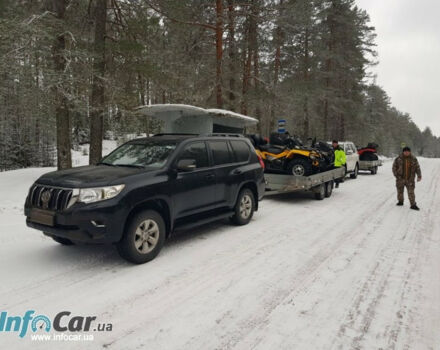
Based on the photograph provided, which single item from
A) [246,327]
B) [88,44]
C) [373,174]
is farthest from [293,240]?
[373,174]

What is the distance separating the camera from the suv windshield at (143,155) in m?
5.04

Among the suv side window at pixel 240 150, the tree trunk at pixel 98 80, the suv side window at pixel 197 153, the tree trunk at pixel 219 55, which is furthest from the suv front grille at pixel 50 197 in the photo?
the tree trunk at pixel 219 55

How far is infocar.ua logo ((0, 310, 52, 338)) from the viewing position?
114 inches

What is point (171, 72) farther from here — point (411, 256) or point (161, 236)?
point (411, 256)

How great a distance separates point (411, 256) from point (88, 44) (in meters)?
10.7

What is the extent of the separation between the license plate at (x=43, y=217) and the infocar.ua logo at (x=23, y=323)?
119 cm

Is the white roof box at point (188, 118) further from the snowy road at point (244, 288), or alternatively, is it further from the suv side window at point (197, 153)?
the snowy road at point (244, 288)

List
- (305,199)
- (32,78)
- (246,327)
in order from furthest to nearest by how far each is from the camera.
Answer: (305,199), (32,78), (246,327)

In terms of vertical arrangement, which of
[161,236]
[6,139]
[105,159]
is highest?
[6,139]

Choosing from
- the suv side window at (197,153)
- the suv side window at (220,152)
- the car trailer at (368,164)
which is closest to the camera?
the suv side window at (197,153)

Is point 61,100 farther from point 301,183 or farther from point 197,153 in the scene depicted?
point 301,183

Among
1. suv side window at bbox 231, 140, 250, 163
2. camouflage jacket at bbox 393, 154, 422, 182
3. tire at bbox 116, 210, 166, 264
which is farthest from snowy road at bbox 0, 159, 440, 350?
camouflage jacket at bbox 393, 154, 422, 182

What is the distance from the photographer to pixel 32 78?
25.4 ft

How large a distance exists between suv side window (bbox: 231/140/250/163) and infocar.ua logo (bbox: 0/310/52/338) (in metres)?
4.35
